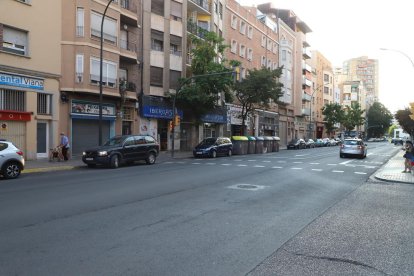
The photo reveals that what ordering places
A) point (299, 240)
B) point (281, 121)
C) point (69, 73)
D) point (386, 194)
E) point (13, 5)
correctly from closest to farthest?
point (299, 240)
point (386, 194)
point (13, 5)
point (69, 73)
point (281, 121)

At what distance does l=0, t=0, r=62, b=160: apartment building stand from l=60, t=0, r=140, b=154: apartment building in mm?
702

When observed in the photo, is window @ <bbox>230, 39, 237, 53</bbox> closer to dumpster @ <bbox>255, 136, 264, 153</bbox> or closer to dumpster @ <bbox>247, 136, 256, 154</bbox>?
dumpster @ <bbox>255, 136, 264, 153</bbox>

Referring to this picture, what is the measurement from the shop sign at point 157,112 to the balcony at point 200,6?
10.1 m

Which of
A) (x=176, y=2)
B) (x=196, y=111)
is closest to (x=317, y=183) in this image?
(x=196, y=111)

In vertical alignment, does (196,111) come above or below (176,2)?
below

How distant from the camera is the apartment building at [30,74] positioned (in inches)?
797

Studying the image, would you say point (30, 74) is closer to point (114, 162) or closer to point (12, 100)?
point (12, 100)

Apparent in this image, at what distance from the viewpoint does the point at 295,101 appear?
70250mm

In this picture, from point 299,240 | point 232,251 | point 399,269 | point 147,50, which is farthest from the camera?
point 147,50

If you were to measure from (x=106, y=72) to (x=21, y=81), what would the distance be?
5956mm

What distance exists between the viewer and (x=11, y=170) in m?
14.4

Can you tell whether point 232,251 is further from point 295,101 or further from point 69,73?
point 295,101

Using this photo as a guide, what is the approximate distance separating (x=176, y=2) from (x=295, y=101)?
41355 millimetres

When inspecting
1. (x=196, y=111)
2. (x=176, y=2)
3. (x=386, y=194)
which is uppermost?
(x=176, y=2)
